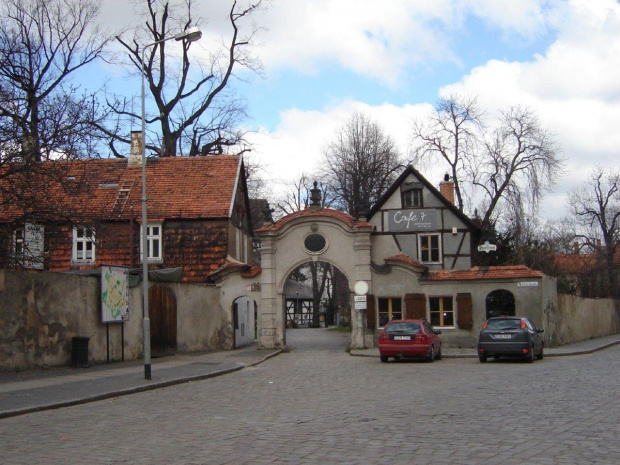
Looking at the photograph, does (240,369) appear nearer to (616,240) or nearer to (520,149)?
(520,149)

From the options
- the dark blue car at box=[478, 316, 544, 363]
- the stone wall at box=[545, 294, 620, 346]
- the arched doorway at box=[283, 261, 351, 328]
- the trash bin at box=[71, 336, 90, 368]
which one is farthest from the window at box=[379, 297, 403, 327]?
the arched doorway at box=[283, 261, 351, 328]

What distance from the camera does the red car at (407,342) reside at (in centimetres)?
2516

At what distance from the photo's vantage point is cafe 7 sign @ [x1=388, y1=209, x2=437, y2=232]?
39.4 metres

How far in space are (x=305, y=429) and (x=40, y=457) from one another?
11.7ft

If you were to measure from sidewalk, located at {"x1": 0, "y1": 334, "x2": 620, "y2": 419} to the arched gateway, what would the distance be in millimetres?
4949

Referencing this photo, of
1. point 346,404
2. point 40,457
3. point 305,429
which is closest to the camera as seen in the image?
point 40,457

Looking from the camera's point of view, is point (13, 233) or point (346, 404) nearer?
point (346, 404)

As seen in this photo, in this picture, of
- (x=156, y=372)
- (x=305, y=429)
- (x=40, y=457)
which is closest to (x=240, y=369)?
(x=156, y=372)

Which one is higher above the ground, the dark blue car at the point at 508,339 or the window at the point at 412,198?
the window at the point at 412,198

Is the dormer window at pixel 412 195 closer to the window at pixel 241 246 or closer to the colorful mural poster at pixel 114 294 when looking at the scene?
the window at pixel 241 246

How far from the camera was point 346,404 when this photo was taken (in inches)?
524

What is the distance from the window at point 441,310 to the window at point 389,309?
1.43 meters

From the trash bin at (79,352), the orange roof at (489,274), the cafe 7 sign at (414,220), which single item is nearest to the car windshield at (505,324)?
the orange roof at (489,274)

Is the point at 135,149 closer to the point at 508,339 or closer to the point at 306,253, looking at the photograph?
the point at 306,253
